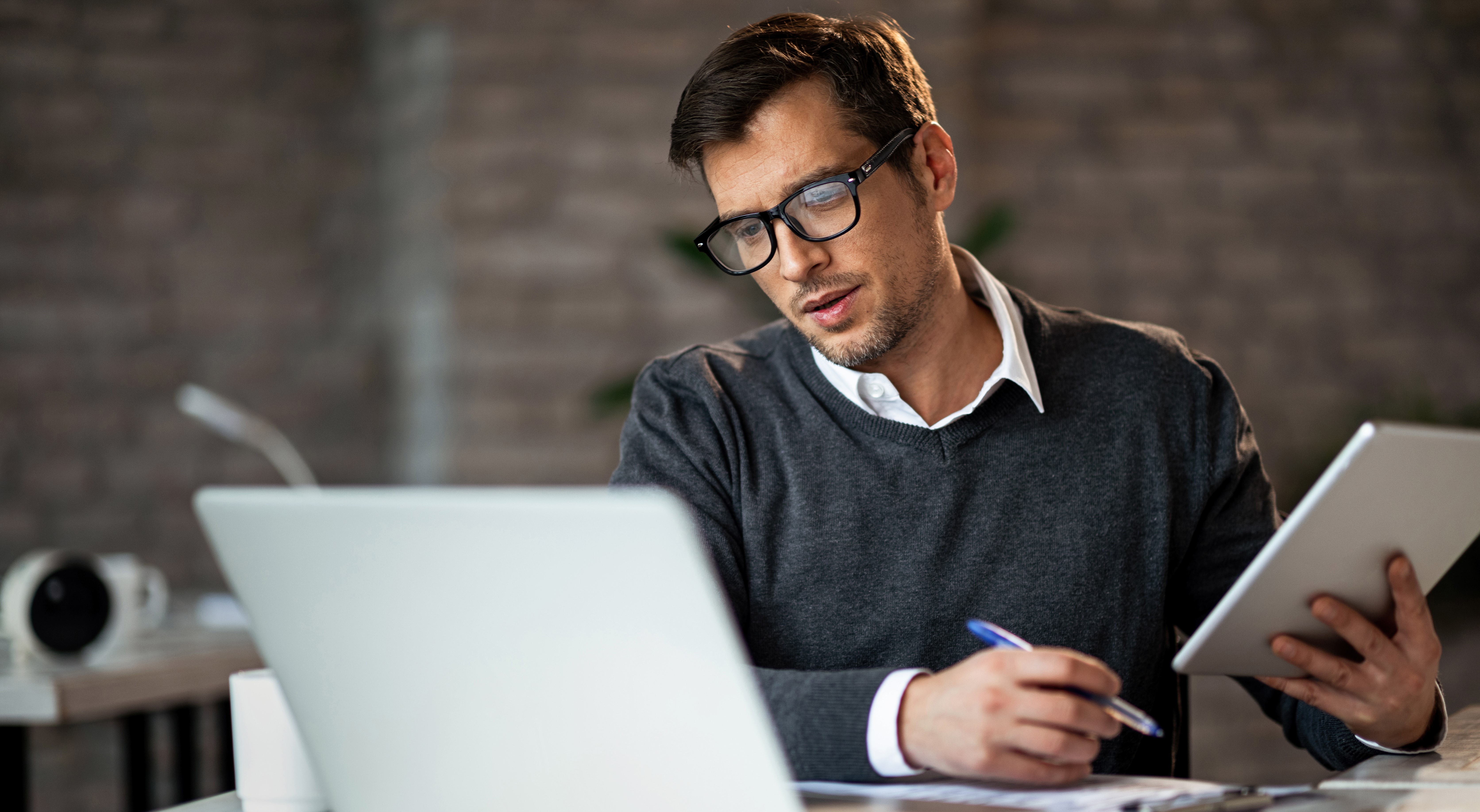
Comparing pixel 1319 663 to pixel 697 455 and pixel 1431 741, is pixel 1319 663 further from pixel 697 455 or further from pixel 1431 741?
pixel 697 455

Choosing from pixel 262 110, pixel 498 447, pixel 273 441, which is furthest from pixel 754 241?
pixel 262 110

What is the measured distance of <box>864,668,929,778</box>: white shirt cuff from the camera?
83 cm

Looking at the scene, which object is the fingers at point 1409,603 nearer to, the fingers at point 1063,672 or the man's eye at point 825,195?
the fingers at point 1063,672

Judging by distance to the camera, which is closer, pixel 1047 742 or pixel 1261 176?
pixel 1047 742

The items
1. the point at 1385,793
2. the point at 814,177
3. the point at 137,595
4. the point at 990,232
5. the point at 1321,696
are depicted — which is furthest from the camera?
the point at 990,232

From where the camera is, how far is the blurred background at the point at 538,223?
3342 millimetres

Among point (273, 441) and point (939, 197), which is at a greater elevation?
point (939, 197)

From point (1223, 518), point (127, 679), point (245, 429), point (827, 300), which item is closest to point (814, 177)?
point (827, 300)

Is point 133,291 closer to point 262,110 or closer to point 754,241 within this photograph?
point 262,110

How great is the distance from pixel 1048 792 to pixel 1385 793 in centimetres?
25

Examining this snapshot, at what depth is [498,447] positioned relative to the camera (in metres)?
3.36

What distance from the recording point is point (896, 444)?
125cm

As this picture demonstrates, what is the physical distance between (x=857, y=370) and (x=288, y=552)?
2.31ft

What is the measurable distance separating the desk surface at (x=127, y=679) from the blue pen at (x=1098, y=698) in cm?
91
